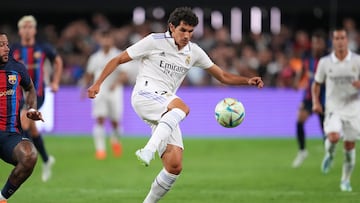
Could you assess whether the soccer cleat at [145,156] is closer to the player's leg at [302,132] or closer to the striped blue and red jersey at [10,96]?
the striped blue and red jersey at [10,96]

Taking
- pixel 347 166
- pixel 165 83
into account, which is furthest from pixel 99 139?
pixel 165 83

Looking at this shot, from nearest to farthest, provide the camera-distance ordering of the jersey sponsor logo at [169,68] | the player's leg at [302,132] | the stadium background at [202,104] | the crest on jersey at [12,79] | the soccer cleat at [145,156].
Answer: the soccer cleat at [145,156]
the crest on jersey at [12,79]
the jersey sponsor logo at [169,68]
the player's leg at [302,132]
the stadium background at [202,104]

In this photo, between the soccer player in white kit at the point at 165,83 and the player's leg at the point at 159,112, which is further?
the soccer player in white kit at the point at 165,83

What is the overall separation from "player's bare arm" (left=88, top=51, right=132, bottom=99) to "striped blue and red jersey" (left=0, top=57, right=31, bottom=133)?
0.88 m

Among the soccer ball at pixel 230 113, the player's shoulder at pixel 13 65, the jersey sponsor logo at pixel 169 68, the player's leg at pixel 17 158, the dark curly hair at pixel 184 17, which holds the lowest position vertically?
the player's leg at pixel 17 158

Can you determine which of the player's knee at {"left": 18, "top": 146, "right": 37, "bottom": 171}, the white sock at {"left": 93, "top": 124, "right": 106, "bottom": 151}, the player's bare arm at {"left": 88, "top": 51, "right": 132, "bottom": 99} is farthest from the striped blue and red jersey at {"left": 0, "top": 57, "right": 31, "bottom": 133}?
the white sock at {"left": 93, "top": 124, "right": 106, "bottom": 151}

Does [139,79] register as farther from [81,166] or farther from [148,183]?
[81,166]

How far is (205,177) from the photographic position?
15.0m

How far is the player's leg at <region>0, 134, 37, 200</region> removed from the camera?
9625 mm

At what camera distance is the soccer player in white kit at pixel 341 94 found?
1309 cm

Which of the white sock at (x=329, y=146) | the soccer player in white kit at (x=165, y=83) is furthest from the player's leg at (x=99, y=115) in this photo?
the soccer player in white kit at (x=165, y=83)

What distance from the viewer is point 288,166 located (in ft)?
56.0

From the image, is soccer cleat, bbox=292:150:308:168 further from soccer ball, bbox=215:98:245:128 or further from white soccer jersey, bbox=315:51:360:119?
soccer ball, bbox=215:98:245:128

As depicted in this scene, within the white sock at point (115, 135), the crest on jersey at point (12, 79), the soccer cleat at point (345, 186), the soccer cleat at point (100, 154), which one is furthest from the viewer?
→ the white sock at point (115, 135)
